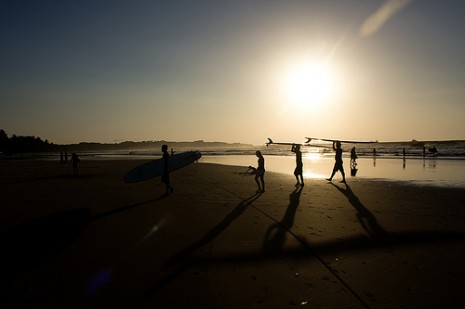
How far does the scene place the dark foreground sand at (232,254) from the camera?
4.51m

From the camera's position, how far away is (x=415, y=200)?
12.3 m

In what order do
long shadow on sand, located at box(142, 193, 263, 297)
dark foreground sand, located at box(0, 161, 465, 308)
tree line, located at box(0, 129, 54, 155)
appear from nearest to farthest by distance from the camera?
dark foreground sand, located at box(0, 161, 465, 308), long shadow on sand, located at box(142, 193, 263, 297), tree line, located at box(0, 129, 54, 155)

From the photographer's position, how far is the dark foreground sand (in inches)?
178

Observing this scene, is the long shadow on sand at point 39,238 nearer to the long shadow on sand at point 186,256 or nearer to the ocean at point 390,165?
the long shadow on sand at point 186,256

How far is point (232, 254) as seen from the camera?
622cm

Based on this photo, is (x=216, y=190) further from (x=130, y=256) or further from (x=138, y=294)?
(x=138, y=294)

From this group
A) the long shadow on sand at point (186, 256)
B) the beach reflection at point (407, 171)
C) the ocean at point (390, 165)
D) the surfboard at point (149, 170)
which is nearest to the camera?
the long shadow on sand at point (186, 256)

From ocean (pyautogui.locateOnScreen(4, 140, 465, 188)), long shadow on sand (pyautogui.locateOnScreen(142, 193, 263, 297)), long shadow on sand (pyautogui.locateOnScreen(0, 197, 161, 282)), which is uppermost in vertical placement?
long shadow on sand (pyautogui.locateOnScreen(0, 197, 161, 282))

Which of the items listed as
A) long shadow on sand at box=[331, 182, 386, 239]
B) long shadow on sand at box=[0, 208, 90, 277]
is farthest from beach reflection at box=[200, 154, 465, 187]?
long shadow on sand at box=[0, 208, 90, 277]

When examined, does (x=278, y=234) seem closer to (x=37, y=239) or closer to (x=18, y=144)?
(x=37, y=239)

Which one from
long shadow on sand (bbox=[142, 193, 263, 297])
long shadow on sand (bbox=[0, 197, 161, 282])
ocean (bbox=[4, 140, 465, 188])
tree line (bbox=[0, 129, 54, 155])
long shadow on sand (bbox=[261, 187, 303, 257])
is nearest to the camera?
long shadow on sand (bbox=[142, 193, 263, 297])

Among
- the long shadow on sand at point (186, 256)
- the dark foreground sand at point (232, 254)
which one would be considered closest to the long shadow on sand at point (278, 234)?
the dark foreground sand at point (232, 254)

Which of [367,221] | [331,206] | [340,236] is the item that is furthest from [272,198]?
[340,236]

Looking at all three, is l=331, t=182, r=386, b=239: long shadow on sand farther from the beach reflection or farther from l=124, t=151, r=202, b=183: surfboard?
l=124, t=151, r=202, b=183: surfboard
